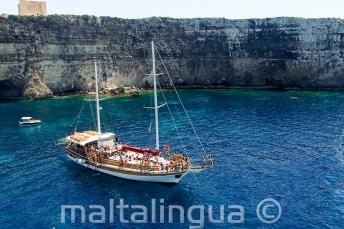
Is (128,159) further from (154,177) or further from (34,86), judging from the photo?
(34,86)

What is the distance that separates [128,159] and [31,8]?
244 feet

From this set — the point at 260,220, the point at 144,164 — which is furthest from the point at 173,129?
the point at 260,220

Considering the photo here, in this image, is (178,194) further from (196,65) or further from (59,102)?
(196,65)

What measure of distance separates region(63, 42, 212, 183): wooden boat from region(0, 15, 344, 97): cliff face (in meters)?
53.3

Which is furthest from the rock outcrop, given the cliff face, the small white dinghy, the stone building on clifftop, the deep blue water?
the small white dinghy

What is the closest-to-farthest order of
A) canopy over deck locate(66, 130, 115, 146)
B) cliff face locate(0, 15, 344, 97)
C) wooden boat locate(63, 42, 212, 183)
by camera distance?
wooden boat locate(63, 42, 212, 183) < canopy over deck locate(66, 130, 115, 146) < cliff face locate(0, 15, 344, 97)

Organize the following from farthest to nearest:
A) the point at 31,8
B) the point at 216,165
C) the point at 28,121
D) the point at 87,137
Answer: the point at 31,8
the point at 28,121
the point at 87,137
the point at 216,165

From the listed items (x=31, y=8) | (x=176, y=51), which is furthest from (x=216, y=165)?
(x=31, y=8)

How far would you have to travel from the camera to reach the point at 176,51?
389 ft

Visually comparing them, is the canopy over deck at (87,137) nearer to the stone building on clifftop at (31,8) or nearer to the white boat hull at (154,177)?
the white boat hull at (154,177)

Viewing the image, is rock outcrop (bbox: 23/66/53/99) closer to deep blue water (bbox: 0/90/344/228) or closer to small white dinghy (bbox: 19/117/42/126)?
deep blue water (bbox: 0/90/344/228)

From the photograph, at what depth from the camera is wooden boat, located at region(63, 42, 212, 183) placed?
153 feet

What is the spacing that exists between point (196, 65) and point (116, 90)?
23968 millimetres

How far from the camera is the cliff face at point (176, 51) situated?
104750 millimetres
